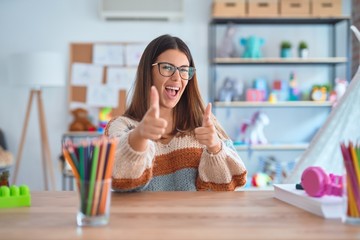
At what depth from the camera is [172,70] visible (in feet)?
5.50

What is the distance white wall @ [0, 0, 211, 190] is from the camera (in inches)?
183

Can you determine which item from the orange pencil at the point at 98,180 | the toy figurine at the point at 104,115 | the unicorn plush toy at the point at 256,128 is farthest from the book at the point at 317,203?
the toy figurine at the point at 104,115

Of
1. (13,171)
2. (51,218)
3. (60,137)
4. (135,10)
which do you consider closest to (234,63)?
(135,10)

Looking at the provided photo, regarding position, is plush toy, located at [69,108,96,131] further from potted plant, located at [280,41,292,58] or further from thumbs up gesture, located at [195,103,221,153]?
thumbs up gesture, located at [195,103,221,153]

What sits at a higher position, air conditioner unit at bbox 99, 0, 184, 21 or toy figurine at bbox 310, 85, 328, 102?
air conditioner unit at bbox 99, 0, 184, 21

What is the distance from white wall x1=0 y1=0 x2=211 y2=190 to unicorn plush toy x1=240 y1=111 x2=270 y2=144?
1.65ft

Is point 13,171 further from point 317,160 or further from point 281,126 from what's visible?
point 317,160

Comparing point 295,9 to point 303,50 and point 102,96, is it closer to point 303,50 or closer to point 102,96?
point 303,50

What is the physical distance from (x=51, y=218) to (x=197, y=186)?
0.68 meters

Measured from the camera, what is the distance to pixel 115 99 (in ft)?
15.4

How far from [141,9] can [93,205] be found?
3813mm

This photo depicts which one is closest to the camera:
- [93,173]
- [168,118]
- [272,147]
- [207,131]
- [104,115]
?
[93,173]

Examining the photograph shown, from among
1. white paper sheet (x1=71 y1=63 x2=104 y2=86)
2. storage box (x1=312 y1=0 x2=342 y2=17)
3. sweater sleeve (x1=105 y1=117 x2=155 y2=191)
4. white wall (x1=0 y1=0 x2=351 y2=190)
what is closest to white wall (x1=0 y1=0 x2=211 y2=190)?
white wall (x1=0 y1=0 x2=351 y2=190)

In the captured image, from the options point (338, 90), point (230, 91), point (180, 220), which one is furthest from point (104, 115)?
point (180, 220)
